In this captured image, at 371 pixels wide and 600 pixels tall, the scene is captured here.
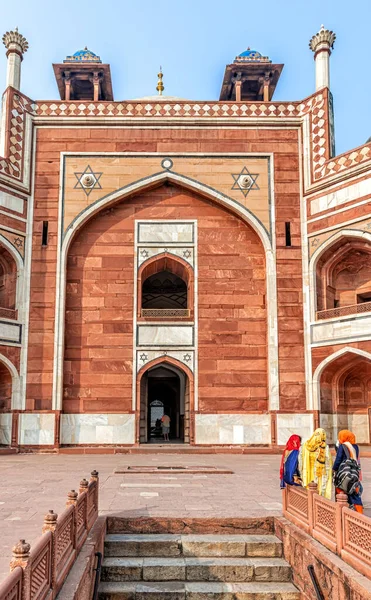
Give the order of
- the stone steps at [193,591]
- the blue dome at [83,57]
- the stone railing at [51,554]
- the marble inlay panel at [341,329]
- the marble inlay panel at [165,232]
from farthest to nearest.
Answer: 1. the blue dome at [83,57]
2. the marble inlay panel at [165,232]
3. the marble inlay panel at [341,329]
4. the stone steps at [193,591]
5. the stone railing at [51,554]

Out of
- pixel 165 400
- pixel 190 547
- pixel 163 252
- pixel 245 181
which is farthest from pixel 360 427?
pixel 165 400

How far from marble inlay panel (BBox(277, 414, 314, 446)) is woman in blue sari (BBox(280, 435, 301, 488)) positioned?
6.88 meters

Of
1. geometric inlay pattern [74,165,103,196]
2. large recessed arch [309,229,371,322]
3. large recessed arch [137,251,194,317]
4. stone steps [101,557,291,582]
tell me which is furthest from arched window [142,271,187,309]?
stone steps [101,557,291,582]

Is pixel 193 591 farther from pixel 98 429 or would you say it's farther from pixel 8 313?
pixel 8 313

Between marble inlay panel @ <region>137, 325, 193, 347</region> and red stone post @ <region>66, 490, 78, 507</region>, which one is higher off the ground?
marble inlay panel @ <region>137, 325, 193, 347</region>

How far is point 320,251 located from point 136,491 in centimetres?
764

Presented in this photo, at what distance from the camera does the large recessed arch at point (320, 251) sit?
12209 millimetres

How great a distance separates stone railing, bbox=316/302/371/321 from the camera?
1179cm

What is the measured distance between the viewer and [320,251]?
1285 cm

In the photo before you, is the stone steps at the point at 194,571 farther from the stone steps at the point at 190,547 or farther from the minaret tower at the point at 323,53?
the minaret tower at the point at 323,53

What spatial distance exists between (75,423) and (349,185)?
25.2ft

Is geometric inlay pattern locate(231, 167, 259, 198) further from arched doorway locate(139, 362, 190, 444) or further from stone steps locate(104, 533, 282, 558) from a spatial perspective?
stone steps locate(104, 533, 282, 558)

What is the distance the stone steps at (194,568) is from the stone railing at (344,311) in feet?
23.7

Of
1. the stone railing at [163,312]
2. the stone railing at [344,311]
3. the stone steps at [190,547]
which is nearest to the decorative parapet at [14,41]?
the stone railing at [163,312]
